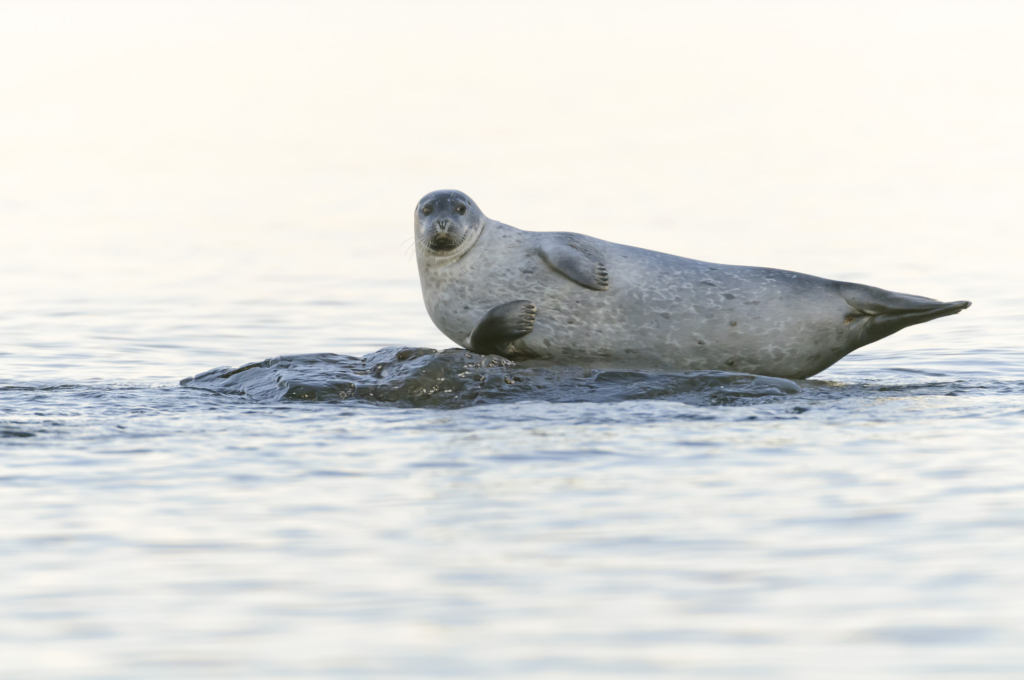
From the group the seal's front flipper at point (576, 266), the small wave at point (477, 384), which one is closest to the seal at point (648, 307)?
the seal's front flipper at point (576, 266)

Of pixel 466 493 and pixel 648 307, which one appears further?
pixel 648 307

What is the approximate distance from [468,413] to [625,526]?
2766 millimetres

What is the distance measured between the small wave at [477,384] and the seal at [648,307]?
435mm

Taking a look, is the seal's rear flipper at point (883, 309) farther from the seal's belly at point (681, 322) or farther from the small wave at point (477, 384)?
the small wave at point (477, 384)

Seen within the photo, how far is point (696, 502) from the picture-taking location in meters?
6.31

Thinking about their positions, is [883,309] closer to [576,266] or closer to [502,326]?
[576,266]

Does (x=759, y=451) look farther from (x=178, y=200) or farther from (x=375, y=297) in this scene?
(x=178, y=200)

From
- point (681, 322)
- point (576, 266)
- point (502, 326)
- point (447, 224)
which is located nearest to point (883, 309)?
point (681, 322)

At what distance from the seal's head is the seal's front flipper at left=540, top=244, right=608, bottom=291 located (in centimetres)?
55

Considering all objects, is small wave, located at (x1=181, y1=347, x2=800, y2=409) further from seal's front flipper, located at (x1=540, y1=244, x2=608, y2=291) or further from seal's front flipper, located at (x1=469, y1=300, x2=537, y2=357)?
seal's front flipper, located at (x1=540, y1=244, x2=608, y2=291)

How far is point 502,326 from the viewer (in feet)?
31.6

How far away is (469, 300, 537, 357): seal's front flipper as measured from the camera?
378 inches

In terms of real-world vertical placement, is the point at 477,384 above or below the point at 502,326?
below

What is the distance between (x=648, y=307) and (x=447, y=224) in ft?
4.83
